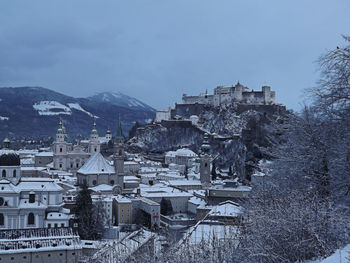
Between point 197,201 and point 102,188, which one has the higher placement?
point 102,188

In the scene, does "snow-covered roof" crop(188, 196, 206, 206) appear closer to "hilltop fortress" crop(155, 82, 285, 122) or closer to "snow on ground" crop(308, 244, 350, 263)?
"snow on ground" crop(308, 244, 350, 263)

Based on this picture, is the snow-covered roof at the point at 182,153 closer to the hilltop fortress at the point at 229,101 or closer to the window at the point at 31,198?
the hilltop fortress at the point at 229,101

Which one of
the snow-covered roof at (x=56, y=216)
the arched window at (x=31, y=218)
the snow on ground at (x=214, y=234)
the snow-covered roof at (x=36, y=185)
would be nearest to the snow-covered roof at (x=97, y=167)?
the snow-covered roof at (x=36, y=185)

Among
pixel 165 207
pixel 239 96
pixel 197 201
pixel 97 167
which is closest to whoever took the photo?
pixel 197 201

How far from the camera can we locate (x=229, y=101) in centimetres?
8138

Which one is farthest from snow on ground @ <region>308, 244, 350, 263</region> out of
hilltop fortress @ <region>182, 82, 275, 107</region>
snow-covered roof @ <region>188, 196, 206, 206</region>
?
hilltop fortress @ <region>182, 82, 275, 107</region>

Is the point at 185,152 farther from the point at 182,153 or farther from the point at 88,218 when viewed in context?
the point at 88,218

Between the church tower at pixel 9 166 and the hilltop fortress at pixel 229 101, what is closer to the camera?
the church tower at pixel 9 166

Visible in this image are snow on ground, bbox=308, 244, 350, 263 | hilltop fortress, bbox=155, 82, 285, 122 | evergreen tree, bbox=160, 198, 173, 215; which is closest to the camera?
snow on ground, bbox=308, 244, 350, 263

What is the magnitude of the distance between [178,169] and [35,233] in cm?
4674

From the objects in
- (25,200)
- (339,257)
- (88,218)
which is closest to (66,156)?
(25,200)

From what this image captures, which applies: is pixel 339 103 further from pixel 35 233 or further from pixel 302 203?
pixel 35 233

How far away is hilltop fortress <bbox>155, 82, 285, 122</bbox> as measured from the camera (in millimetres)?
77750

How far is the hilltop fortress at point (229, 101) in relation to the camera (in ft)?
255
